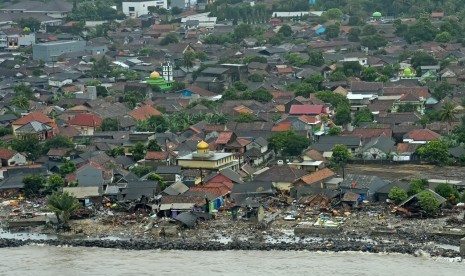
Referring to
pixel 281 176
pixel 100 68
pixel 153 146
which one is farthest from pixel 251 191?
pixel 100 68

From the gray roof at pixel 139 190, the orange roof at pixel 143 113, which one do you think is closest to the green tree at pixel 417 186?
the gray roof at pixel 139 190

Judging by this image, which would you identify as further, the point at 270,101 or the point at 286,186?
the point at 270,101

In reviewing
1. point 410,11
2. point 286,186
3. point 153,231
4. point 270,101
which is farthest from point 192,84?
point 410,11

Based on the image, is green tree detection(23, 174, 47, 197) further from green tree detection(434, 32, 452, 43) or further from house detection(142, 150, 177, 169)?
green tree detection(434, 32, 452, 43)

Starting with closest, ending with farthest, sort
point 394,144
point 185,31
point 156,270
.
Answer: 1. point 156,270
2. point 394,144
3. point 185,31

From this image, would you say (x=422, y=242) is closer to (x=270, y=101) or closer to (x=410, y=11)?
(x=270, y=101)

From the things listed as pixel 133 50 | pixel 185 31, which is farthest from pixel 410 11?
pixel 133 50

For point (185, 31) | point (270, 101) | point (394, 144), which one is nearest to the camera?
point (394, 144)
